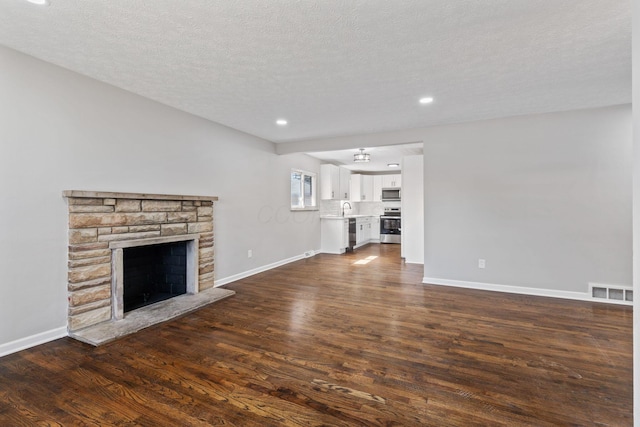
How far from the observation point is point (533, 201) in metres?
3.96

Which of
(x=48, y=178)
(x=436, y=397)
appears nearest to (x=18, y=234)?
(x=48, y=178)

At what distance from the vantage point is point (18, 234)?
244cm

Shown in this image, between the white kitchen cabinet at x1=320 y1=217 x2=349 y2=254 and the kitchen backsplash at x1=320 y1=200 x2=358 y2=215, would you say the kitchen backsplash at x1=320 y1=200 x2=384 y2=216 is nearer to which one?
the kitchen backsplash at x1=320 y1=200 x2=358 y2=215

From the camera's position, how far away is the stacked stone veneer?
8.90ft

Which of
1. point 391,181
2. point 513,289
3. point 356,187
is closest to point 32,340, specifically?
point 513,289

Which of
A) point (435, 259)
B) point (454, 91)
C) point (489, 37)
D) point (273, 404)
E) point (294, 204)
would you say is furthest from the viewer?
point (294, 204)

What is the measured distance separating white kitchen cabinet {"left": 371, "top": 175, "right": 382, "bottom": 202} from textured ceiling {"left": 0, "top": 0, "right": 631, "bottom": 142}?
5.62 metres

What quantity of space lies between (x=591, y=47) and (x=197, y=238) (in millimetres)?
4530

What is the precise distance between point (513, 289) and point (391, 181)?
5486 mm

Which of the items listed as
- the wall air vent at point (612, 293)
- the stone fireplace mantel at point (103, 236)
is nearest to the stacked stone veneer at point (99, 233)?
the stone fireplace mantel at point (103, 236)

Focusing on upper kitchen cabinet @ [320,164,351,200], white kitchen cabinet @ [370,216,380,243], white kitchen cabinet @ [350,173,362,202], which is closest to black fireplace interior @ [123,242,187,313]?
upper kitchen cabinet @ [320,164,351,200]

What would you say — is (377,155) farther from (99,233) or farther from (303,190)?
(99,233)

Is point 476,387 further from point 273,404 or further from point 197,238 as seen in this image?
point 197,238

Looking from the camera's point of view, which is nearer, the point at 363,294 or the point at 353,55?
the point at 353,55
